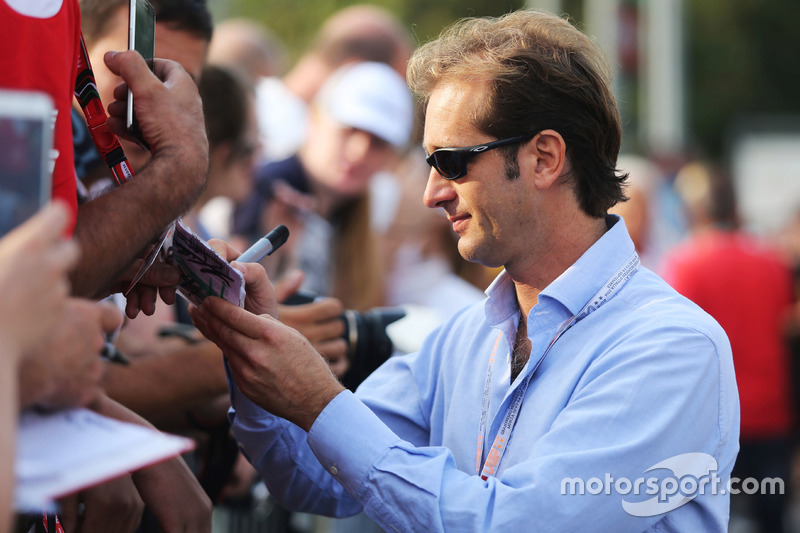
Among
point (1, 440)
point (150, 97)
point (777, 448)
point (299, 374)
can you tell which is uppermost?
point (150, 97)

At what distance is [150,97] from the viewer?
180cm

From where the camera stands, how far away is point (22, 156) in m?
1.17

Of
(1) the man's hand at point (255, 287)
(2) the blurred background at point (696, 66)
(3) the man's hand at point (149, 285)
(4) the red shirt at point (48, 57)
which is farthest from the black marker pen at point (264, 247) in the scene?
(2) the blurred background at point (696, 66)

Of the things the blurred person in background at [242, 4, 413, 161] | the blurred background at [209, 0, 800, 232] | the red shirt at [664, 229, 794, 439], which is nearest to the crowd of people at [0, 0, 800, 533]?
the blurred person in background at [242, 4, 413, 161]

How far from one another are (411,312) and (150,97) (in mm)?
2242

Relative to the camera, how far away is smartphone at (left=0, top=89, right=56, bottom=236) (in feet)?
3.81

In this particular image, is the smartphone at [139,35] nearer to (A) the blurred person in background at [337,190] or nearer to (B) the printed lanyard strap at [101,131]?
(B) the printed lanyard strap at [101,131]

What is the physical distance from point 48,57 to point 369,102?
3.63m

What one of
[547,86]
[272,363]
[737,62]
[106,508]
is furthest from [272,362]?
[737,62]

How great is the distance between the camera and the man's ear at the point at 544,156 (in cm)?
236

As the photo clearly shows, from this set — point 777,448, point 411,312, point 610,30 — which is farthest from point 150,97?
point 610,30

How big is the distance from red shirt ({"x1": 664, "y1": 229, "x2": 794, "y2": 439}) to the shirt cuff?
4.91 meters

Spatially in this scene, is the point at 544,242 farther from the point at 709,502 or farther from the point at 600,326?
the point at 709,502

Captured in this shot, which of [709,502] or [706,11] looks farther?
[706,11]
